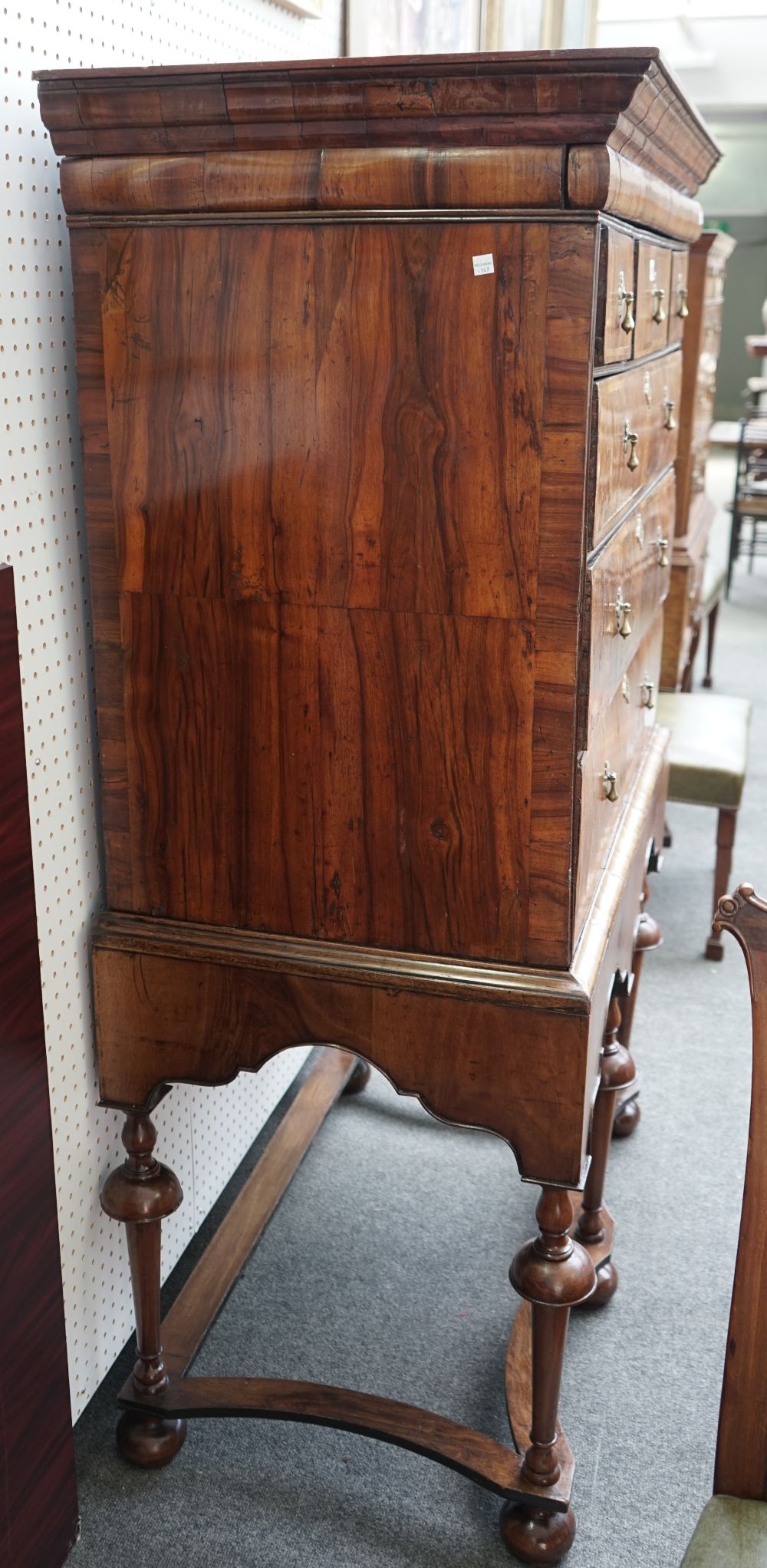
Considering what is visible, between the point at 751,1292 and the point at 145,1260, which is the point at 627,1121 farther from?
the point at 751,1292

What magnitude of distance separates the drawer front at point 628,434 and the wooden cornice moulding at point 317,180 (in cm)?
24

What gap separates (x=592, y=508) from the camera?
1.54 m

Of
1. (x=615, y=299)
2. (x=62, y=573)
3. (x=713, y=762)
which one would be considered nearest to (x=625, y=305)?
(x=615, y=299)

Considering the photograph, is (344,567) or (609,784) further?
(609,784)

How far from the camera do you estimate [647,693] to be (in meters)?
2.45

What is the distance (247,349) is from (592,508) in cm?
45

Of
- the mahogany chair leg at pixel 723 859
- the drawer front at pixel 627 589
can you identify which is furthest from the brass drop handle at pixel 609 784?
the mahogany chair leg at pixel 723 859

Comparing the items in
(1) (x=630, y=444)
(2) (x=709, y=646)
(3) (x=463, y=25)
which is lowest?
(2) (x=709, y=646)

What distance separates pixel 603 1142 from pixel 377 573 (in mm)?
1287

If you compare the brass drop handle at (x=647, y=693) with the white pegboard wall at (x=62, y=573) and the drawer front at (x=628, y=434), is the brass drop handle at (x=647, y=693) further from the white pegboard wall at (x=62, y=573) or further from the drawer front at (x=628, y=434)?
the white pegboard wall at (x=62, y=573)

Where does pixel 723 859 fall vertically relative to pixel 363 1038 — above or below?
below

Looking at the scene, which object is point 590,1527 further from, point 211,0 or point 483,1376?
point 211,0

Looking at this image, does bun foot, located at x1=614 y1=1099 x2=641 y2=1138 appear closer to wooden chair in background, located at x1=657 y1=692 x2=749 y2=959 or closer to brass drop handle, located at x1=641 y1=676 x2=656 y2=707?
wooden chair in background, located at x1=657 y1=692 x2=749 y2=959

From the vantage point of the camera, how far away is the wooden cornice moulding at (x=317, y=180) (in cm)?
141
